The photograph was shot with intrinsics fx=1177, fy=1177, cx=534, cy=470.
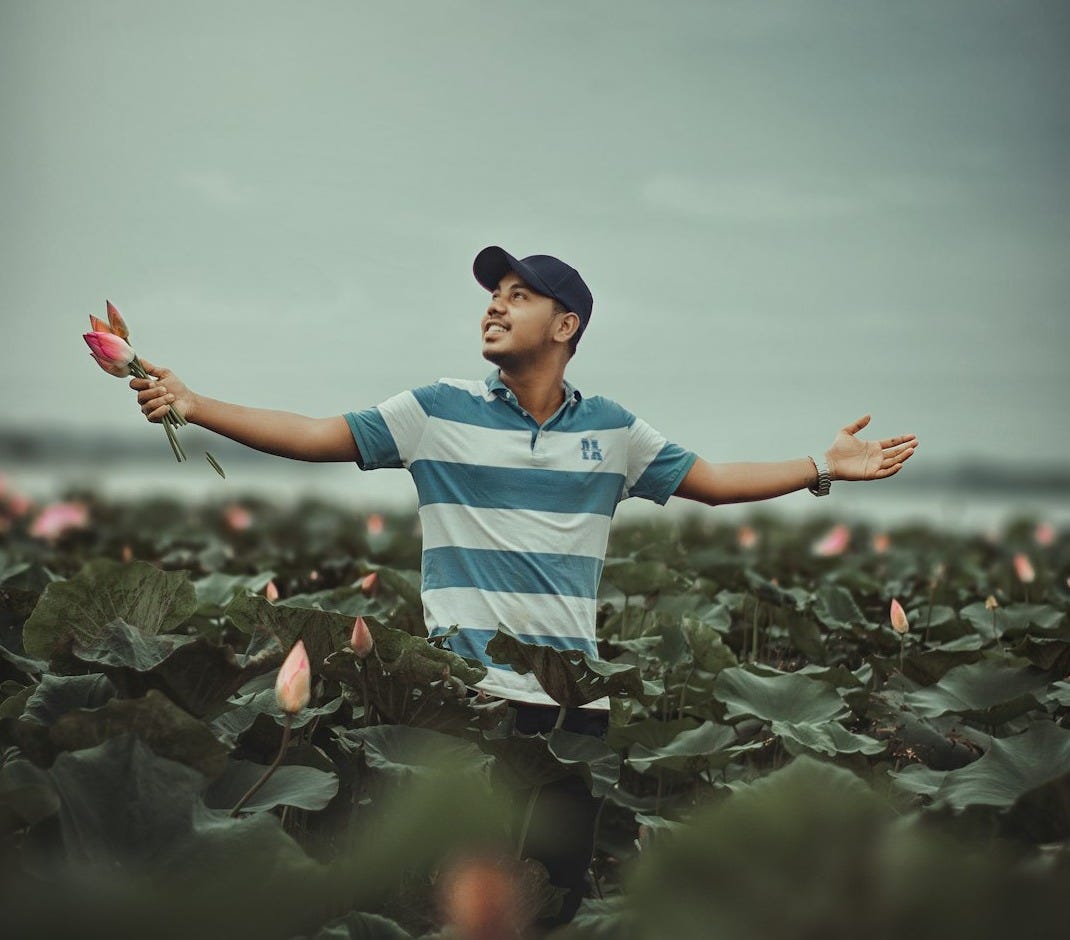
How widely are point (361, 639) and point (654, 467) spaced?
1.15 meters

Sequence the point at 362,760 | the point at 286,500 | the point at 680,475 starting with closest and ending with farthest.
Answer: the point at 362,760 → the point at 680,475 → the point at 286,500

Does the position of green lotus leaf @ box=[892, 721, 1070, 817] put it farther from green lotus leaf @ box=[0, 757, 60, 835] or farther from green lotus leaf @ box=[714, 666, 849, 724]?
green lotus leaf @ box=[0, 757, 60, 835]

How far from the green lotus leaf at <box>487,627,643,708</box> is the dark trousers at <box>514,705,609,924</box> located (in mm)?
221

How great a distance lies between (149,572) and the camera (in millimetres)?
1936

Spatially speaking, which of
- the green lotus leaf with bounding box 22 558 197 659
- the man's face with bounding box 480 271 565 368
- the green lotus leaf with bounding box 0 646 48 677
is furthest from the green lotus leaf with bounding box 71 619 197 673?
the man's face with bounding box 480 271 565 368

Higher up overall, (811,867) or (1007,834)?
(811,867)

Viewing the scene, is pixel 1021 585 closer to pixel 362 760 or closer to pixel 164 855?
pixel 362 760

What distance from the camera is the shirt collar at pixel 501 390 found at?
259 cm

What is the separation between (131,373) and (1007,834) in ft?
5.14

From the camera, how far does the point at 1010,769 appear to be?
1.71 metres

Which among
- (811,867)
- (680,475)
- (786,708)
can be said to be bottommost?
(786,708)

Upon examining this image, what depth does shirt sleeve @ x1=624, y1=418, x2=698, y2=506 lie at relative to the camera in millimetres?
2715

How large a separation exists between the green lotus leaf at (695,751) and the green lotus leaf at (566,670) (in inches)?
12.2

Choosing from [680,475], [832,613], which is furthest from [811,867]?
[832,613]
